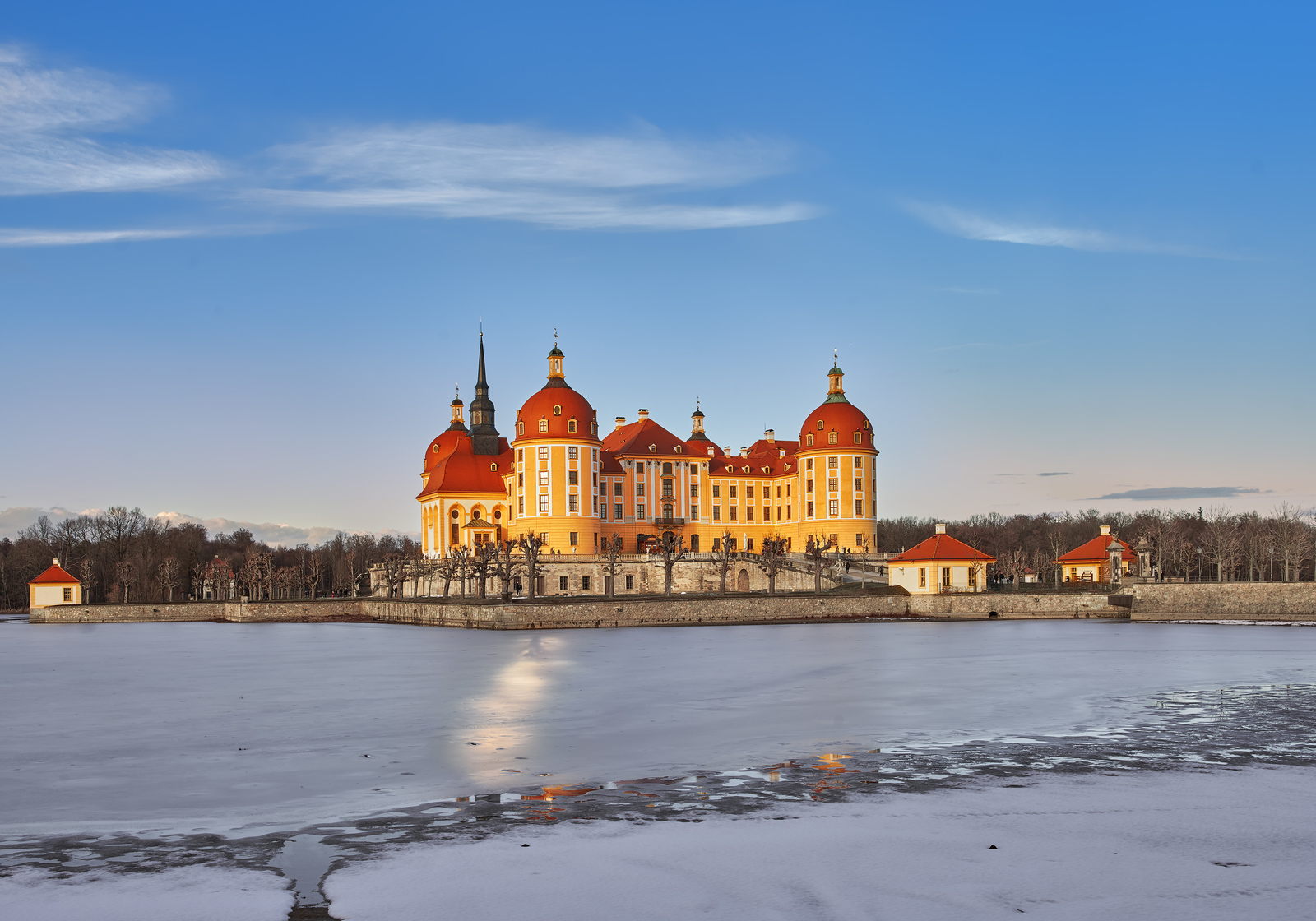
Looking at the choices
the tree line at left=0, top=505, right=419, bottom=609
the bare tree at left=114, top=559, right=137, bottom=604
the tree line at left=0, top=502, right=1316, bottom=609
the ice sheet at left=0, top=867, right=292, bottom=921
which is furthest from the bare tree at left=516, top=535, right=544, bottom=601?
the ice sheet at left=0, top=867, right=292, bottom=921

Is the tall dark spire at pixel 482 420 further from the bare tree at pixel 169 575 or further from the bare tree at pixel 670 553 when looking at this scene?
the bare tree at pixel 169 575

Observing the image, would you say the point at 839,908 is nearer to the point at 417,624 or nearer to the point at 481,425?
the point at 417,624

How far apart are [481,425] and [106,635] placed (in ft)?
123

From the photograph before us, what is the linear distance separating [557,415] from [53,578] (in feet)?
140

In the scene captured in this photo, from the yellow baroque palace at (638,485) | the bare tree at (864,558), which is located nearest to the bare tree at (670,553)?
the yellow baroque palace at (638,485)

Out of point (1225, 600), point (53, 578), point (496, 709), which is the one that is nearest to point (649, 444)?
point (1225, 600)

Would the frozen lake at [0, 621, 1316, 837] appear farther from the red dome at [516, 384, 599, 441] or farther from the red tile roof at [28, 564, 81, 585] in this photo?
the red tile roof at [28, 564, 81, 585]

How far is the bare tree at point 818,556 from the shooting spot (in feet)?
213

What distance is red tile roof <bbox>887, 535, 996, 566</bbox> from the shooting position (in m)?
62.8

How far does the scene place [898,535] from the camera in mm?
130625

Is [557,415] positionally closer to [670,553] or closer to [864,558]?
[670,553]

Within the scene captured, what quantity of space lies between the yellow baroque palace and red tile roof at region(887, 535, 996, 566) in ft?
58.7

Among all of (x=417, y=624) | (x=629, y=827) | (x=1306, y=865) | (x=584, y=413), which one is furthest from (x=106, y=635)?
(x=1306, y=865)

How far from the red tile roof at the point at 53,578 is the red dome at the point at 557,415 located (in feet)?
126
